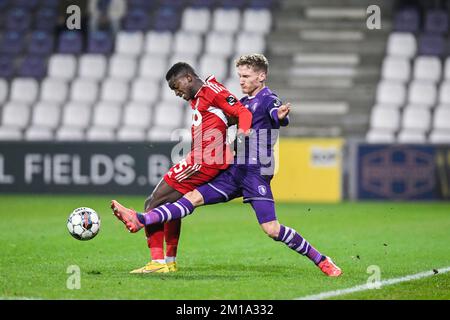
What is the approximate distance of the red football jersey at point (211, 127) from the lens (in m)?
8.47

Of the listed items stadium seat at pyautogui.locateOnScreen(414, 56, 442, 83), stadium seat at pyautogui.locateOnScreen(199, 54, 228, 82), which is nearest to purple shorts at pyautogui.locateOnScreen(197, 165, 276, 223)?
stadium seat at pyautogui.locateOnScreen(199, 54, 228, 82)

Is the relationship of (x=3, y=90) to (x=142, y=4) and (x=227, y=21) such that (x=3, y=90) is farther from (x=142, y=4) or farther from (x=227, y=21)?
(x=227, y=21)

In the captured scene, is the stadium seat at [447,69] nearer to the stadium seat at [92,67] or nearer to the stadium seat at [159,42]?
the stadium seat at [159,42]

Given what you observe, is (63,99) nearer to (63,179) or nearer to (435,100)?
(63,179)

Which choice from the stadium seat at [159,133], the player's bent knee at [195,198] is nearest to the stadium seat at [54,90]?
the stadium seat at [159,133]

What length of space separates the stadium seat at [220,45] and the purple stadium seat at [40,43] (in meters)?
3.49

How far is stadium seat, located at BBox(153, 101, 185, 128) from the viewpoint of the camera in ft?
65.1

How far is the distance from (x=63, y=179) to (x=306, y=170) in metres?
4.47

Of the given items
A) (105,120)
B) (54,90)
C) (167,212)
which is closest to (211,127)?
(167,212)

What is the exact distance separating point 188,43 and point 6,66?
3968 mm

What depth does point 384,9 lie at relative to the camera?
21141 mm

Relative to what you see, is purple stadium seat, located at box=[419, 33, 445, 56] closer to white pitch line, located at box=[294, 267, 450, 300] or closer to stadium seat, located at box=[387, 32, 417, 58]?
stadium seat, located at box=[387, 32, 417, 58]

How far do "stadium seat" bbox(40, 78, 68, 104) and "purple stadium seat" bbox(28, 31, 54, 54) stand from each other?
90cm

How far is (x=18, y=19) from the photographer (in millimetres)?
22344
